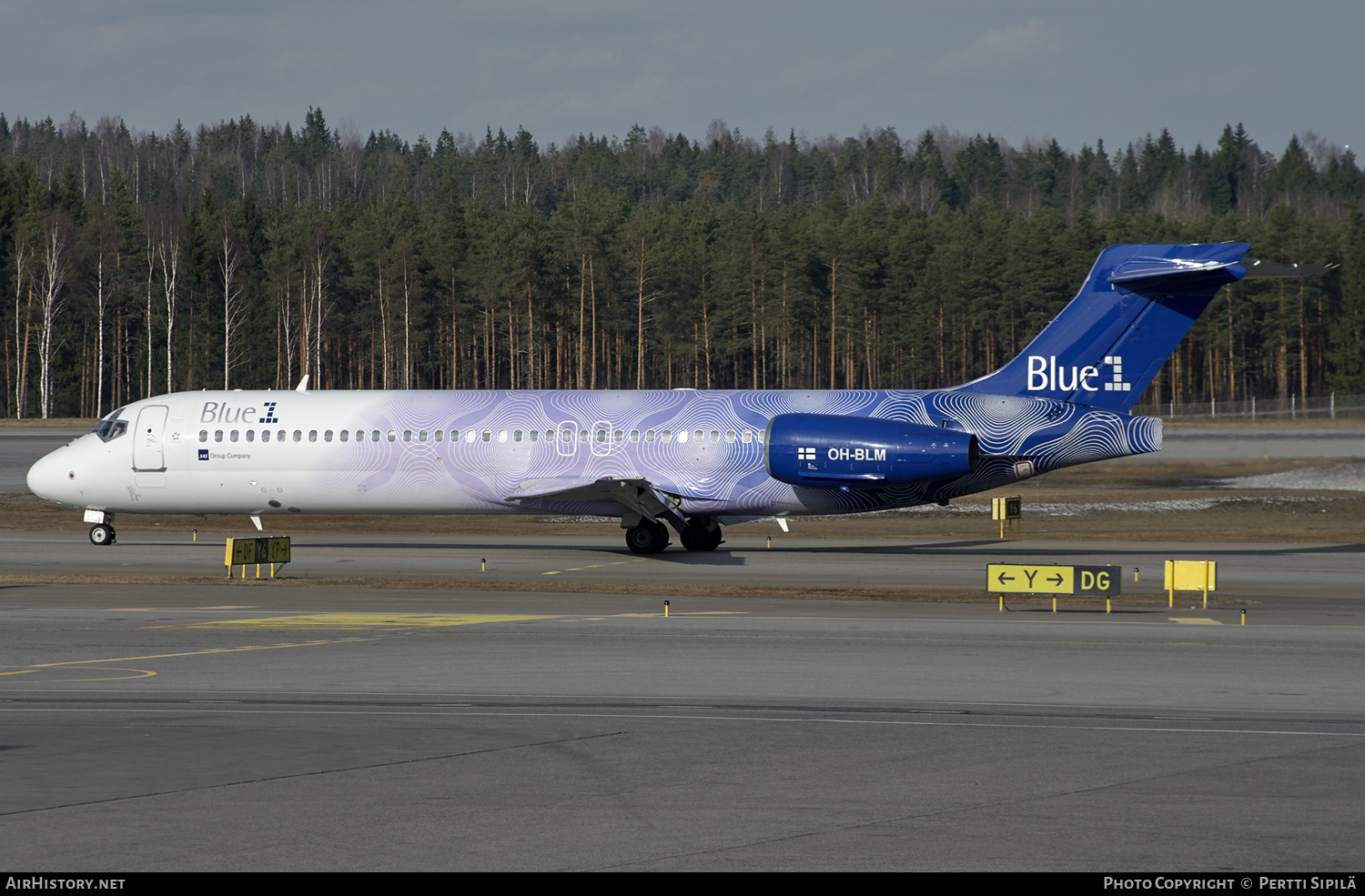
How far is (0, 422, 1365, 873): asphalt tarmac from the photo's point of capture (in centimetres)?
828

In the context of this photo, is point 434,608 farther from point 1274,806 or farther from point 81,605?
point 1274,806

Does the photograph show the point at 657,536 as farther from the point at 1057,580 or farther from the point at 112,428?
the point at 112,428

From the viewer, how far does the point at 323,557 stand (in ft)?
95.0

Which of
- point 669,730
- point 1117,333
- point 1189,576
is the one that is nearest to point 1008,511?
point 1117,333

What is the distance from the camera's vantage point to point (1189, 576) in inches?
835

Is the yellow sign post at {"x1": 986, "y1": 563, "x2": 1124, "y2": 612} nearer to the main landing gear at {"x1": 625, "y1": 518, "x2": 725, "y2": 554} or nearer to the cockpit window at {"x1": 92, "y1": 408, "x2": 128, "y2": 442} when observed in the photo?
the main landing gear at {"x1": 625, "y1": 518, "x2": 725, "y2": 554}

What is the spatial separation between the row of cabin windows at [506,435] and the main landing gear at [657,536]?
2.01 m

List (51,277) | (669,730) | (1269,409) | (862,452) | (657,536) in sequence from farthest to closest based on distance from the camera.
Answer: (51,277)
(1269,409)
(657,536)
(862,452)
(669,730)

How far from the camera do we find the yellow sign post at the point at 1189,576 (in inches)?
830

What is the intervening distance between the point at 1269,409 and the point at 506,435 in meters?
70.7

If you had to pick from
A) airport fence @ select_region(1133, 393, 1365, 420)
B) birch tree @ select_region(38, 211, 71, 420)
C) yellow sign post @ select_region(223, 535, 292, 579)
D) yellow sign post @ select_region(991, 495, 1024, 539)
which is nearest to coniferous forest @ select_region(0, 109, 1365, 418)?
birch tree @ select_region(38, 211, 71, 420)

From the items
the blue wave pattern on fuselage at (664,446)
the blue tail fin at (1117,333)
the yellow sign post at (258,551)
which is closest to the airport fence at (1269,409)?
the blue tail fin at (1117,333)

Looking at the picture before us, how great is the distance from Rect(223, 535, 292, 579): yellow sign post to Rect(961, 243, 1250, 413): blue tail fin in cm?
1510

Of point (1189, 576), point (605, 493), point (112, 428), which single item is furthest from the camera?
point (112, 428)
